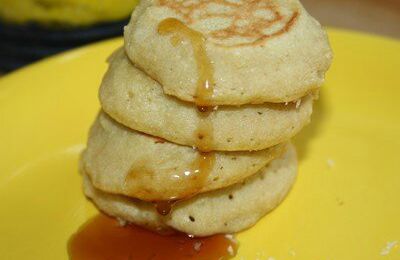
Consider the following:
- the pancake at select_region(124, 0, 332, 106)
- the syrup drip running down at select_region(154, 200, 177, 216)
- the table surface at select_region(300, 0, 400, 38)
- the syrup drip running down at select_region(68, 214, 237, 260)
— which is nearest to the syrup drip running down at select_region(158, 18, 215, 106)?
the pancake at select_region(124, 0, 332, 106)

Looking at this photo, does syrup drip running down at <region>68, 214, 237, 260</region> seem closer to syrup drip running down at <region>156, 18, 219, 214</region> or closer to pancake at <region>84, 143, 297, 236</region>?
pancake at <region>84, 143, 297, 236</region>

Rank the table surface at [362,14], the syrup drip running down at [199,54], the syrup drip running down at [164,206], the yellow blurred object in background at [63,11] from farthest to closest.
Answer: the table surface at [362,14] < the yellow blurred object in background at [63,11] < the syrup drip running down at [164,206] < the syrup drip running down at [199,54]

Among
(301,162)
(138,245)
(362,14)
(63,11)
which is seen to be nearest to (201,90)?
(138,245)

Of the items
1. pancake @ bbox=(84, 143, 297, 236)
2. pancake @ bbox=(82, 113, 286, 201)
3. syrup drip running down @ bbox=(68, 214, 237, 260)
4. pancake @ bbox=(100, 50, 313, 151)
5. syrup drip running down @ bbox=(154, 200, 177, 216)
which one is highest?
pancake @ bbox=(100, 50, 313, 151)

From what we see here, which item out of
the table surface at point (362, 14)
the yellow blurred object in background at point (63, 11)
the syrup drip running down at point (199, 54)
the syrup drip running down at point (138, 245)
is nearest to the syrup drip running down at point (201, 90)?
the syrup drip running down at point (199, 54)

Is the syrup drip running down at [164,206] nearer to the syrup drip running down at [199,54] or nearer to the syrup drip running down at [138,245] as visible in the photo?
the syrup drip running down at [138,245]

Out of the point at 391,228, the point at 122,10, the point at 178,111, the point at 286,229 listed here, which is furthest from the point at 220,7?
the point at 122,10

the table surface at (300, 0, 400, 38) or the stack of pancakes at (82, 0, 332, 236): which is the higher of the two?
the stack of pancakes at (82, 0, 332, 236)
